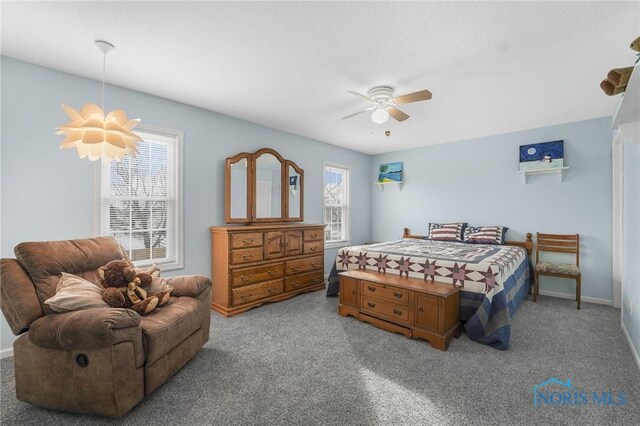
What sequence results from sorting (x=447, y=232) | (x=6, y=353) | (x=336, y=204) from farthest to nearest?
(x=336, y=204) → (x=447, y=232) → (x=6, y=353)

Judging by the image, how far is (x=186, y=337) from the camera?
7.18 ft

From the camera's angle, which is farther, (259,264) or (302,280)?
(302,280)

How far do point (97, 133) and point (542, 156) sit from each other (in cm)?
537

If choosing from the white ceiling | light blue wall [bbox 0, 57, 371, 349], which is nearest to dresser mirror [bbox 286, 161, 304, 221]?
light blue wall [bbox 0, 57, 371, 349]

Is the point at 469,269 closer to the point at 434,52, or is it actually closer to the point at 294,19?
the point at 434,52

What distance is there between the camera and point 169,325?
1.98 meters

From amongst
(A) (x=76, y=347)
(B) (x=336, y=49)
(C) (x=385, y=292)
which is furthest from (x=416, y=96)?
(A) (x=76, y=347)

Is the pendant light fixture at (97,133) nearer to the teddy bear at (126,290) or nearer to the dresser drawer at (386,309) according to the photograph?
the teddy bear at (126,290)

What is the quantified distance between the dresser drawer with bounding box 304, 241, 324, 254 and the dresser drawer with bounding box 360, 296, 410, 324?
4.65ft

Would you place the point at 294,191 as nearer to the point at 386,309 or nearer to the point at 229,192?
the point at 229,192

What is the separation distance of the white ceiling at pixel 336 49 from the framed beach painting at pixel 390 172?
236cm

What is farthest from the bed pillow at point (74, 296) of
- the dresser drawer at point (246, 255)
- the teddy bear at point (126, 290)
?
the dresser drawer at point (246, 255)

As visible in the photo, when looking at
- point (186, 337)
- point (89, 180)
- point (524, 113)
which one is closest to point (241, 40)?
point (89, 180)

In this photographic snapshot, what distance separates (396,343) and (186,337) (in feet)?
6.01
